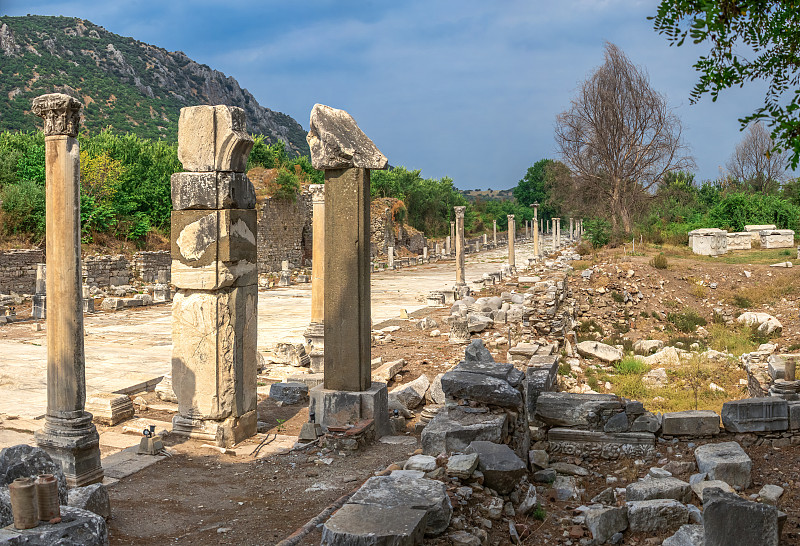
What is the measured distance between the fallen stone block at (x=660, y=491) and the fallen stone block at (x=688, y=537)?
2.84 ft

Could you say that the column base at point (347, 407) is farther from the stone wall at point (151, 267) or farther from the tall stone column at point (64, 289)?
the stone wall at point (151, 267)

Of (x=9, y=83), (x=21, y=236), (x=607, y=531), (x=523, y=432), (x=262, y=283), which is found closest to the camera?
(x=607, y=531)

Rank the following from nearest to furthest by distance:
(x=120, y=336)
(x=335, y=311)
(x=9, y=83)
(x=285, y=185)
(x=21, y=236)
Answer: (x=335, y=311) < (x=120, y=336) < (x=21, y=236) < (x=285, y=185) < (x=9, y=83)

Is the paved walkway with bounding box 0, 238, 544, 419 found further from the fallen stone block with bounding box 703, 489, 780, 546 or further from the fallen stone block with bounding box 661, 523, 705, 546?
the fallen stone block with bounding box 703, 489, 780, 546


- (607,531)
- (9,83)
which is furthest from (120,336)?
(9,83)

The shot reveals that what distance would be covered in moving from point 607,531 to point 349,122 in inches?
190

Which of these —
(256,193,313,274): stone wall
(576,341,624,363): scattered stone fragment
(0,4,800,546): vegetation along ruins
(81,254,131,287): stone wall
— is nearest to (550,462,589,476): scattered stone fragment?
(0,4,800,546): vegetation along ruins

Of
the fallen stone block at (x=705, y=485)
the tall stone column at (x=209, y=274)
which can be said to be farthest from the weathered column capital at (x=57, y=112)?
the fallen stone block at (x=705, y=485)

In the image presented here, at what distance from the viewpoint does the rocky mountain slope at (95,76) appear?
166 ft

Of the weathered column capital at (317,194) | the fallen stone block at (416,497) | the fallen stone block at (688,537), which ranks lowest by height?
the fallen stone block at (688,537)

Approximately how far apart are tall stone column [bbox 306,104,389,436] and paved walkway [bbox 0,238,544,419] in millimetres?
4110

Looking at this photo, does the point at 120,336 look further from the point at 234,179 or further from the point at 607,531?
the point at 607,531

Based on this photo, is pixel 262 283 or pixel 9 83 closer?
pixel 262 283

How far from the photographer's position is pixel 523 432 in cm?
639
